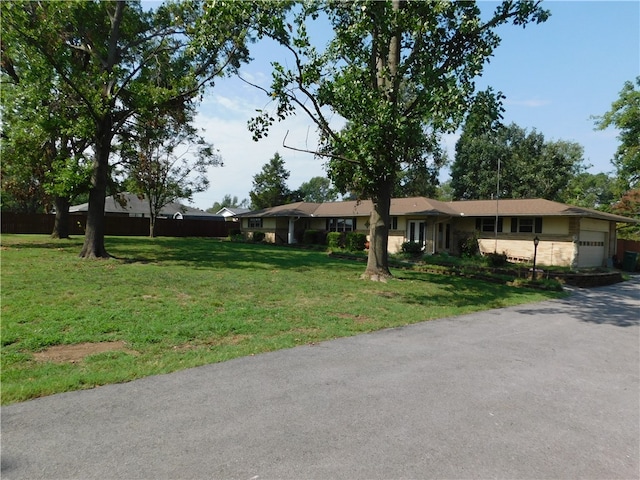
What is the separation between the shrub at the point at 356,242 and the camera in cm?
2567

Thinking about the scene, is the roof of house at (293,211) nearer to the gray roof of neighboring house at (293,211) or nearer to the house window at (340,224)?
the gray roof of neighboring house at (293,211)

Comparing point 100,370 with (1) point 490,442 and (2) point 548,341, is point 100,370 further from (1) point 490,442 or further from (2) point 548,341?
(2) point 548,341

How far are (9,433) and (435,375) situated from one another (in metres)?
4.31

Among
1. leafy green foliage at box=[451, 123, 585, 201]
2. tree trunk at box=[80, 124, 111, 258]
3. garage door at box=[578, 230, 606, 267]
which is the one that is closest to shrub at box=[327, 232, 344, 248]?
garage door at box=[578, 230, 606, 267]

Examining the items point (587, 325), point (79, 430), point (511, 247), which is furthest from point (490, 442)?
point (511, 247)

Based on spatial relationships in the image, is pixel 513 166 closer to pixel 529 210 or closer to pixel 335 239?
pixel 529 210

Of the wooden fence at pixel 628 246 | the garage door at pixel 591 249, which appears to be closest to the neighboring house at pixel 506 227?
the garage door at pixel 591 249

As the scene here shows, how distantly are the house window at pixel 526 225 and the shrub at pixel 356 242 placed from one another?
8.99 m

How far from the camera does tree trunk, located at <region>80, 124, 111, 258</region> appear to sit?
14711 mm

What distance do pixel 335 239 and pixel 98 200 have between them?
1588 centimetres

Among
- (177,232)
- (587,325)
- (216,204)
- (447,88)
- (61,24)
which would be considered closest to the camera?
(587,325)

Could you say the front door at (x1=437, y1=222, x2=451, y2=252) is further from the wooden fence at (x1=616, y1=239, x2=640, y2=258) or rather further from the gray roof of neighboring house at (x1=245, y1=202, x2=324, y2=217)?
the wooden fence at (x1=616, y1=239, x2=640, y2=258)

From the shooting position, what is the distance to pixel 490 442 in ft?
10.8

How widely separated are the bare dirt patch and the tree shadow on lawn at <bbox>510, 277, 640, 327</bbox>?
915cm
